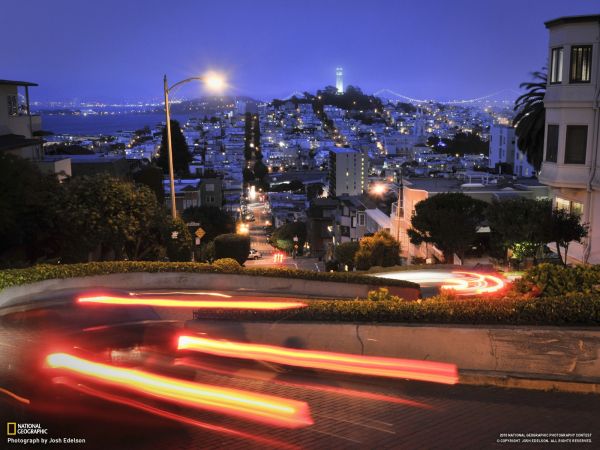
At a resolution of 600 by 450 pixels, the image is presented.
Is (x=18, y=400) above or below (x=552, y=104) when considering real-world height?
below

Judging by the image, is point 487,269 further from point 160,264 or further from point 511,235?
point 160,264

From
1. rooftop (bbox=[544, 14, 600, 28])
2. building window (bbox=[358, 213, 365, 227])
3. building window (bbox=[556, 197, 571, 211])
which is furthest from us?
building window (bbox=[358, 213, 365, 227])

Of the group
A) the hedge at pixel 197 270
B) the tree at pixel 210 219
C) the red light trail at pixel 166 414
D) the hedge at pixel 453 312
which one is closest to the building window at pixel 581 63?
the hedge at pixel 197 270

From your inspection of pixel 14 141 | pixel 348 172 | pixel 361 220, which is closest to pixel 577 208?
pixel 14 141

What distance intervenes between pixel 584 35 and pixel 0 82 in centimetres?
2442

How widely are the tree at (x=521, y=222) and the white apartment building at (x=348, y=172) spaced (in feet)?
343

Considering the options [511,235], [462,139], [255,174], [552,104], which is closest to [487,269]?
[511,235]

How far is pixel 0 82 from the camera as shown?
98.7 ft

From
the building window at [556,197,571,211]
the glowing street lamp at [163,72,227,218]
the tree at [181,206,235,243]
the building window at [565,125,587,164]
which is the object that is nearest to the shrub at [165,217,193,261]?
the glowing street lamp at [163,72,227,218]

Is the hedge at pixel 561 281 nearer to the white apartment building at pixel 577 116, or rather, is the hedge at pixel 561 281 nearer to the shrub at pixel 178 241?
the white apartment building at pixel 577 116

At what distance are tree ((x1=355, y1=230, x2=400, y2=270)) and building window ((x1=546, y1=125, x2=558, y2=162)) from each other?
897 cm

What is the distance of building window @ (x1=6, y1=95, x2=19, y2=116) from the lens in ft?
104

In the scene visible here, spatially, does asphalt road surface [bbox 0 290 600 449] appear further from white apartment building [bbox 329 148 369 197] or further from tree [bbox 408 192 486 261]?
white apartment building [bbox 329 148 369 197]

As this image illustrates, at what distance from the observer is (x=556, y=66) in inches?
800
